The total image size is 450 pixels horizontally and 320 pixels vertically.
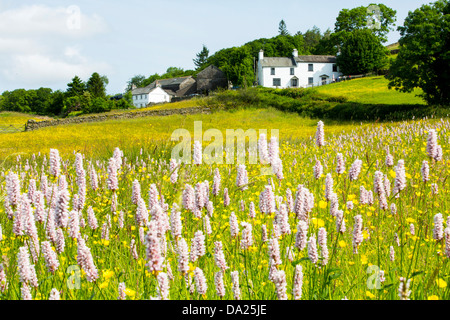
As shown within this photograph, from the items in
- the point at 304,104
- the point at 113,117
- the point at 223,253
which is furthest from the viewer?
the point at 113,117

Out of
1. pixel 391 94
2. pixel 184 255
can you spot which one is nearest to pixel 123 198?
pixel 184 255

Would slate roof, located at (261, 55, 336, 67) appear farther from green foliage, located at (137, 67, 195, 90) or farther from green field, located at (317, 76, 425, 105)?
green foliage, located at (137, 67, 195, 90)

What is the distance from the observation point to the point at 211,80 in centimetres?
9112

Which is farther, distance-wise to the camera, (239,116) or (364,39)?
(364,39)

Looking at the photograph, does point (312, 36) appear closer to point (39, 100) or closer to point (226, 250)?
point (39, 100)

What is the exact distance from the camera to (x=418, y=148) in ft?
29.0

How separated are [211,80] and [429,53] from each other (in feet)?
219

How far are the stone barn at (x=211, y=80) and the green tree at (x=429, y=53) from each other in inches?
2428

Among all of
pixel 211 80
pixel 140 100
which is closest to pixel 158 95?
pixel 140 100

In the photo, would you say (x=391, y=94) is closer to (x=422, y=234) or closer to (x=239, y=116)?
(x=239, y=116)

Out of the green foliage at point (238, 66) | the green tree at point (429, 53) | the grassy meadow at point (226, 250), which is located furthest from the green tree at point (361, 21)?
the grassy meadow at point (226, 250)

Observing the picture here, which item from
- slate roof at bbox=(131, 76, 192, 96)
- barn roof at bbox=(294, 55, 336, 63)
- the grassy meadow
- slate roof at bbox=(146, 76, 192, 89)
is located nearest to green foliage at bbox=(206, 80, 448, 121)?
the grassy meadow

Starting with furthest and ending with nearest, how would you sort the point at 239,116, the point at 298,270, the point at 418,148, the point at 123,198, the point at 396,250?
the point at 239,116, the point at 418,148, the point at 123,198, the point at 396,250, the point at 298,270
